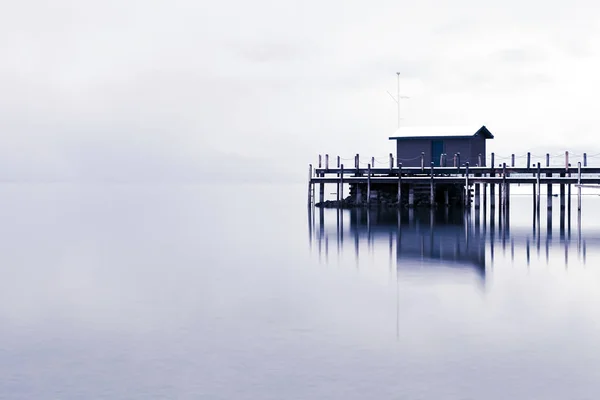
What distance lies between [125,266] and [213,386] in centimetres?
1788

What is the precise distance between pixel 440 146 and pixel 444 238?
67.7ft

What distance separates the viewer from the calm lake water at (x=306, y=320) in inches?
524

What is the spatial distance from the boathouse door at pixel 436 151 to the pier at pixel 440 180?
1.24 ft

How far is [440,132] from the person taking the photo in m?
57.6

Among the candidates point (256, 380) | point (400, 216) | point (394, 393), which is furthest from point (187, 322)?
point (400, 216)

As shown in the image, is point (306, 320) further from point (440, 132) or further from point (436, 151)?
point (440, 132)

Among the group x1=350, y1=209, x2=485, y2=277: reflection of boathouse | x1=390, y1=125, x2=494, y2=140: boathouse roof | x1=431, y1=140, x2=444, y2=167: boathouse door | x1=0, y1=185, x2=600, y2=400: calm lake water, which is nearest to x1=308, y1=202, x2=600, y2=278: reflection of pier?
x1=350, y1=209, x2=485, y2=277: reflection of boathouse

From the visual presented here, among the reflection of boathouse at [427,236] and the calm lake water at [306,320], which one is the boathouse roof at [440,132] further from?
the calm lake water at [306,320]

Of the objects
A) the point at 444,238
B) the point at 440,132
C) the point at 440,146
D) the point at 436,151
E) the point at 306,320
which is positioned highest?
the point at 440,132

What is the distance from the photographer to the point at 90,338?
17.0 m

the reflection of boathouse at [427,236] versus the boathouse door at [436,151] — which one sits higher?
the boathouse door at [436,151]

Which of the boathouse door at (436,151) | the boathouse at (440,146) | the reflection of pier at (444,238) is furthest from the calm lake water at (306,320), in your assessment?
the boathouse door at (436,151)

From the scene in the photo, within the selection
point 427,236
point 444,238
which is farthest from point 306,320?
point 427,236

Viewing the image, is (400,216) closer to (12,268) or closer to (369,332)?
(12,268)
